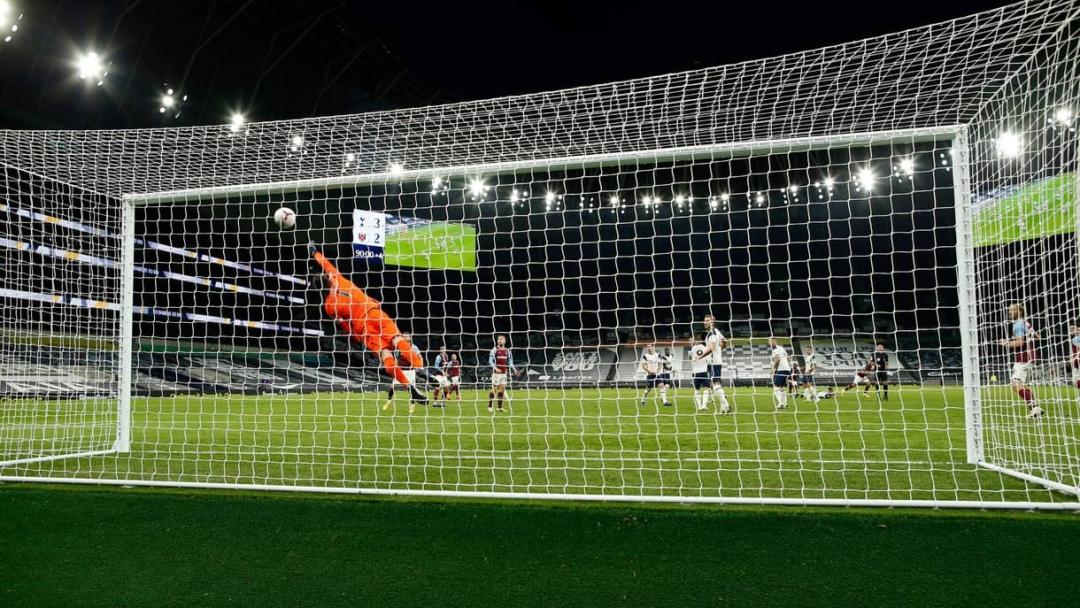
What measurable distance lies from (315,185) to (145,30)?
12530 millimetres

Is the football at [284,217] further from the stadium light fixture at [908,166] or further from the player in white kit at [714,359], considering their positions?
the player in white kit at [714,359]

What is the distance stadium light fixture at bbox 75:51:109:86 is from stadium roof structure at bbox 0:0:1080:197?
1027 centimetres

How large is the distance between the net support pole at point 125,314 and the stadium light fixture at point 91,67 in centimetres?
1086

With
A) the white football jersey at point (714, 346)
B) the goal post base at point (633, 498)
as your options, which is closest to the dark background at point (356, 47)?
the white football jersey at point (714, 346)

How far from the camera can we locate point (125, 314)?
612 cm

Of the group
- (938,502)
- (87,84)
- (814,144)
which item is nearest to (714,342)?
(814,144)

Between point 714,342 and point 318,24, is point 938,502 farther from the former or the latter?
point 318,24

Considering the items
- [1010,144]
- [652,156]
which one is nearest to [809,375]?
[1010,144]

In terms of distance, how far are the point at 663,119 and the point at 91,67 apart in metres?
15.5

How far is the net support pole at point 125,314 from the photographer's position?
611cm

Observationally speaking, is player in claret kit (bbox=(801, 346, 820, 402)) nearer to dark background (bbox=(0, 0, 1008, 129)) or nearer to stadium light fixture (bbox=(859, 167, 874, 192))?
stadium light fixture (bbox=(859, 167, 874, 192))

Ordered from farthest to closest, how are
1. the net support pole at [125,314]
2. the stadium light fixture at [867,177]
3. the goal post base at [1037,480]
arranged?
the net support pole at [125,314] < the stadium light fixture at [867,177] < the goal post base at [1037,480]

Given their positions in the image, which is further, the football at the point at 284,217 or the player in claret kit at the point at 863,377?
the player in claret kit at the point at 863,377

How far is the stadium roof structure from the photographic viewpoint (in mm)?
3592
